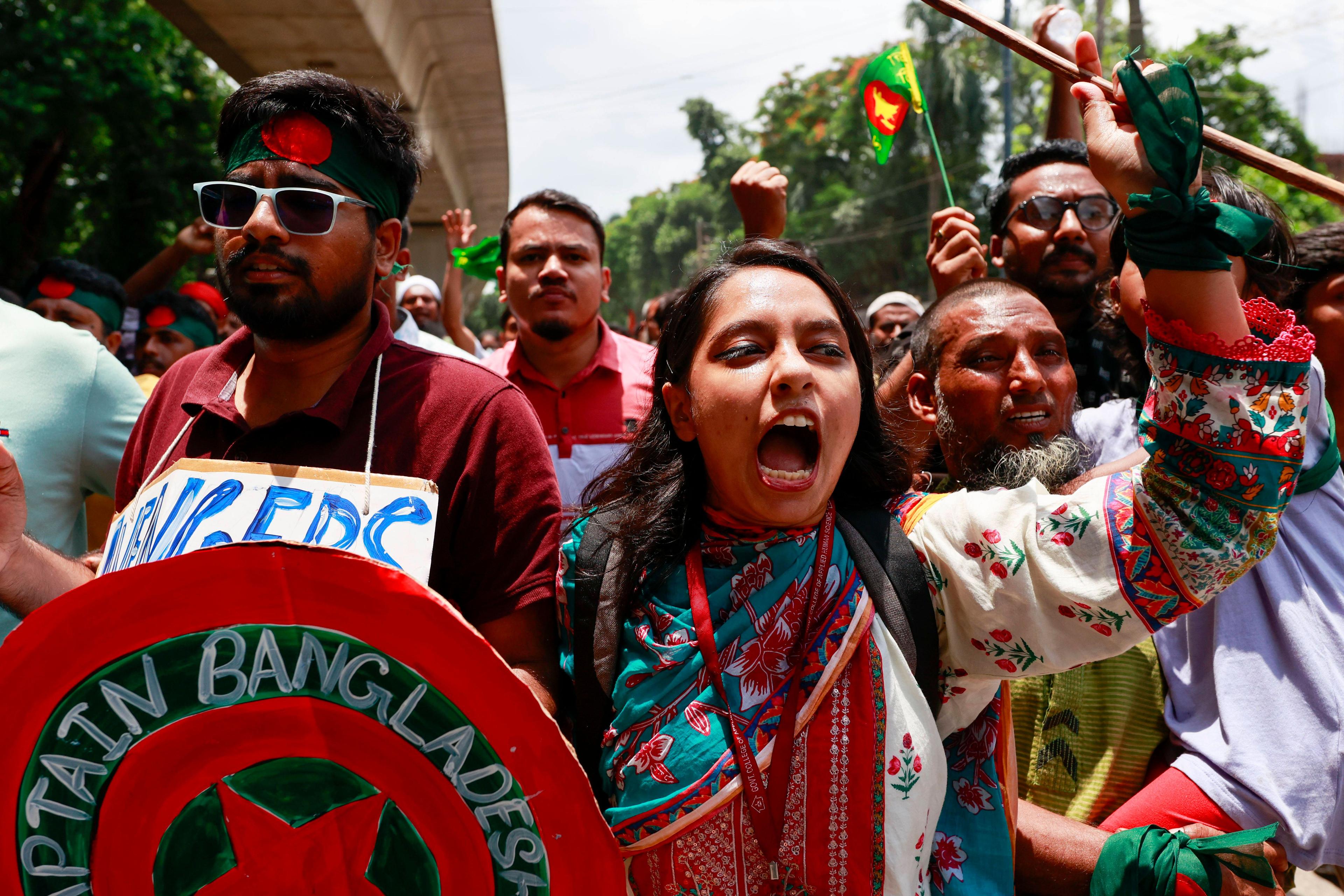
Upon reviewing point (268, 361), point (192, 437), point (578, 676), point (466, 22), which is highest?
point (466, 22)

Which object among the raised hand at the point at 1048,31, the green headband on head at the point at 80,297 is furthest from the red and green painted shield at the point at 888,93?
the green headband on head at the point at 80,297

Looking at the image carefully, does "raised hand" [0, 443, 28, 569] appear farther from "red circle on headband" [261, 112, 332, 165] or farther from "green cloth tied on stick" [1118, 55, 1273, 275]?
"green cloth tied on stick" [1118, 55, 1273, 275]

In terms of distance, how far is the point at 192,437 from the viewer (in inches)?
75.4

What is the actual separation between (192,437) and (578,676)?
89 centimetres

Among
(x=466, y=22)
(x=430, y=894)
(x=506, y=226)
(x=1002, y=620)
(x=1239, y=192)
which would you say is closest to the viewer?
(x=430, y=894)

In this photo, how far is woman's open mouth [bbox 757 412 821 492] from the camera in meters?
1.59

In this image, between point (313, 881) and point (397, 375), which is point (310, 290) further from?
point (313, 881)

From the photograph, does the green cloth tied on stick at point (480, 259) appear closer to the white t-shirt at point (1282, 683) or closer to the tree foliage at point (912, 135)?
the white t-shirt at point (1282, 683)

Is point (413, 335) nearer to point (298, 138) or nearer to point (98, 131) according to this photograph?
point (298, 138)

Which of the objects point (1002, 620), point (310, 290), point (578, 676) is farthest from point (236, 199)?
point (1002, 620)

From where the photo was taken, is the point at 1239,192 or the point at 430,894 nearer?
the point at 430,894

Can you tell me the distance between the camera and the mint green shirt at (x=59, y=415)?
2.31m

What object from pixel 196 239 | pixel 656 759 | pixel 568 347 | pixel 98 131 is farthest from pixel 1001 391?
Result: pixel 98 131

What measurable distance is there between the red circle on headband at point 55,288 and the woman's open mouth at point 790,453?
3.65m
